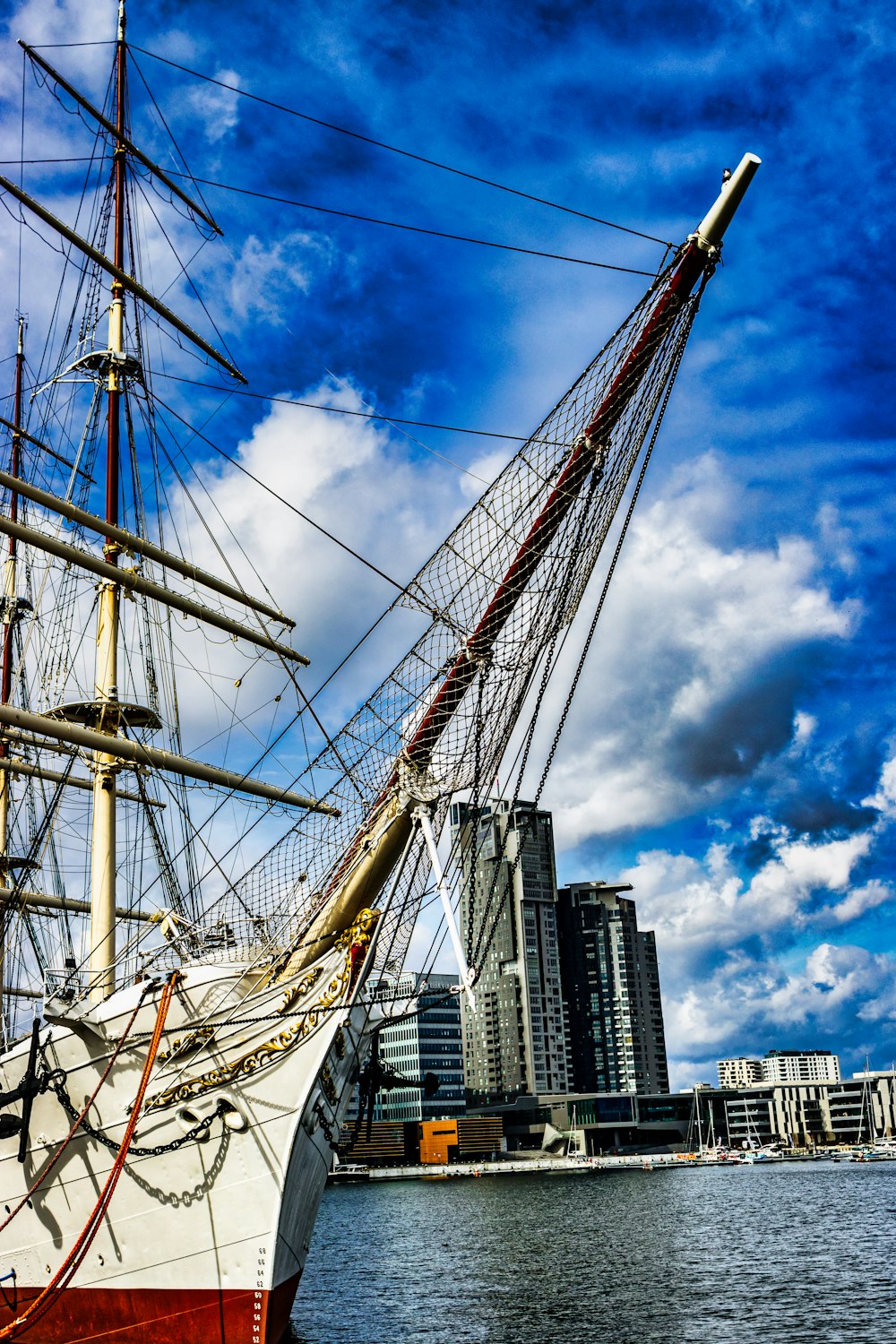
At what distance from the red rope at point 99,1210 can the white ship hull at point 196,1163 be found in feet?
0.74

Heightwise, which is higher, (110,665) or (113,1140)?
(110,665)

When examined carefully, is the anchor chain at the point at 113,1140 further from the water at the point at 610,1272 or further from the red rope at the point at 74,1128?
the water at the point at 610,1272

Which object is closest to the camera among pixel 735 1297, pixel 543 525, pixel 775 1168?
pixel 543 525

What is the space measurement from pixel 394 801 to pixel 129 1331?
8038 millimetres

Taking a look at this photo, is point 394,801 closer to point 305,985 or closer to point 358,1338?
point 305,985

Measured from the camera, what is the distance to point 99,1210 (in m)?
15.1

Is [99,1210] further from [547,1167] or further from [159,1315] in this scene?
[547,1167]

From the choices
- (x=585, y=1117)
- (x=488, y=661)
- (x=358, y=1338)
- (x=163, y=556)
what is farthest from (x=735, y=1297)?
(x=585, y=1117)

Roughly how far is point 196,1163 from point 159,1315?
219 cm

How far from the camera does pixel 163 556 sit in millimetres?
26672

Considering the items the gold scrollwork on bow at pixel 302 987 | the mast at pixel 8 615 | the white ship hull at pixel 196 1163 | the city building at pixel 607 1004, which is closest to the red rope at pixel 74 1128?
the white ship hull at pixel 196 1163

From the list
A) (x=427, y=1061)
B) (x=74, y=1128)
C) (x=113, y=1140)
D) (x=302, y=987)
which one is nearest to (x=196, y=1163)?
(x=113, y=1140)

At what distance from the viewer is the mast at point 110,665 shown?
21.7 meters

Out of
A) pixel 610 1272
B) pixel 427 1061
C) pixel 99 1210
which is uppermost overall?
pixel 99 1210
